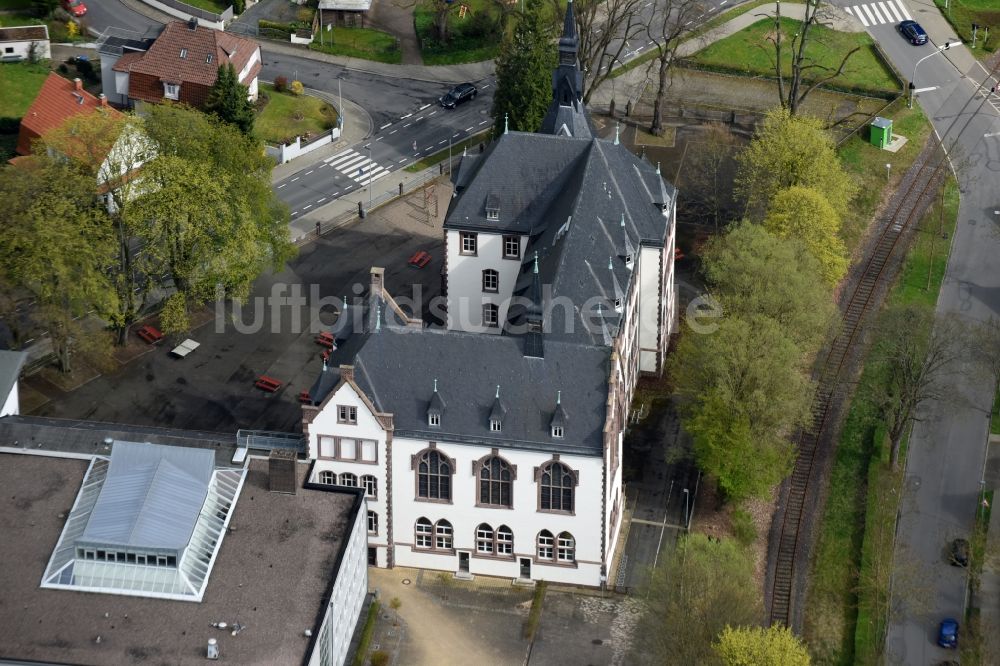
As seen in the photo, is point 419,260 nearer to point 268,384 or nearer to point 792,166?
point 268,384

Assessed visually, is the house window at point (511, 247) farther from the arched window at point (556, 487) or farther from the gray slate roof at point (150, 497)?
the gray slate roof at point (150, 497)

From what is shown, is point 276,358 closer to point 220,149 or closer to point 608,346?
point 220,149

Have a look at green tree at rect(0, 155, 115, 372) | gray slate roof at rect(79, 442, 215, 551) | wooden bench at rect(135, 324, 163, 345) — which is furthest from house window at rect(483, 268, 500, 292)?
gray slate roof at rect(79, 442, 215, 551)

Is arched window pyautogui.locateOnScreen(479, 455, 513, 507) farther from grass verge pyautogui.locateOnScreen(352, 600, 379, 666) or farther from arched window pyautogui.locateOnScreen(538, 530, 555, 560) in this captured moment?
grass verge pyautogui.locateOnScreen(352, 600, 379, 666)

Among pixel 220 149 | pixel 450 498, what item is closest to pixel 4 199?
pixel 220 149

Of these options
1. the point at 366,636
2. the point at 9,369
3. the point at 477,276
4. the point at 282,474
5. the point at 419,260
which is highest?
the point at 477,276

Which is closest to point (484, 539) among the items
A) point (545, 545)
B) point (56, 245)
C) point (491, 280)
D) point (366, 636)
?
point (545, 545)

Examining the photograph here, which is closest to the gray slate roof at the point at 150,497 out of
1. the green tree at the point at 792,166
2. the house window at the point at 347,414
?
the house window at the point at 347,414
